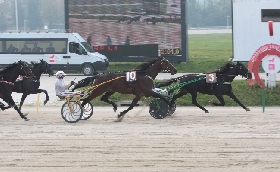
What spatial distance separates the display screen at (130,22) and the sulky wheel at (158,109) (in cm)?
1343

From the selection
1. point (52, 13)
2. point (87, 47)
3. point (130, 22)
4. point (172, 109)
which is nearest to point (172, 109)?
point (172, 109)

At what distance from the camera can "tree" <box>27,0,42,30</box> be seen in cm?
7538

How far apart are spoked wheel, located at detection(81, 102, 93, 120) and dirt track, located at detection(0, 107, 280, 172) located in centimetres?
27

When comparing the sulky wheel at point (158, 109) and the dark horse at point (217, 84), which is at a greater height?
the dark horse at point (217, 84)

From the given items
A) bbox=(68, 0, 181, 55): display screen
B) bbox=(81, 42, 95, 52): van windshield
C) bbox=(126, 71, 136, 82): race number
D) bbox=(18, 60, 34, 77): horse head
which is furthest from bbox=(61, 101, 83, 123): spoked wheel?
bbox=(68, 0, 181, 55): display screen

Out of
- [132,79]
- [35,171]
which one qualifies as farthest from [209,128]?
[35,171]

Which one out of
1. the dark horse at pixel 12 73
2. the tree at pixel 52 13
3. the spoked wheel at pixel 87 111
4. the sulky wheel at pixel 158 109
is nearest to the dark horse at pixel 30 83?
the dark horse at pixel 12 73

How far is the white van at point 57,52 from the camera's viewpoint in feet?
93.2

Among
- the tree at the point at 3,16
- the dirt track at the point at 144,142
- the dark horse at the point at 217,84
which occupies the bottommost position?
the dirt track at the point at 144,142

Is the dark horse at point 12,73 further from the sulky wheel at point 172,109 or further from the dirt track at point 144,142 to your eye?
the sulky wheel at point 172,109

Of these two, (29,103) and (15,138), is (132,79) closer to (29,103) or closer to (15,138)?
(15,138)

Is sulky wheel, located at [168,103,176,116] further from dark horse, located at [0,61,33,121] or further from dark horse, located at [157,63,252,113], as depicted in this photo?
dark horse, located at [0,61,33,121]

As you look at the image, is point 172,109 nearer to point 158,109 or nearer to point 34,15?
point 158,109

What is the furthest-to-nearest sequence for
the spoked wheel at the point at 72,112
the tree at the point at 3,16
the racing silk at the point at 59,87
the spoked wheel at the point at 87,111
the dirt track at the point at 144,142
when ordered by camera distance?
the tree at the point at 3,16 < the spoked wheel at the point at 87,111 < the racing silk at the point at 59,87 < the spoked wheel at the point at 72,112 < the dirt track at the point at 144,142
